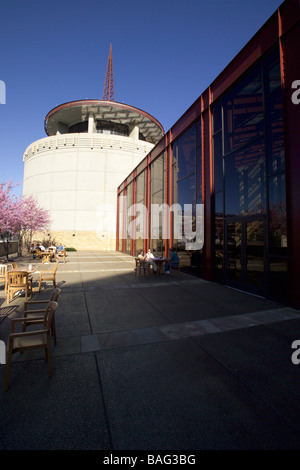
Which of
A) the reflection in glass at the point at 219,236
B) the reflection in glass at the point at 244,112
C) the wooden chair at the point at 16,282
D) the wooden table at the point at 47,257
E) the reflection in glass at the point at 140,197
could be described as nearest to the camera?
the wooden chair at the point at 16,282

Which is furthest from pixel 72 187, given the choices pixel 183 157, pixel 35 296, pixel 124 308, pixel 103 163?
pixel 124 308

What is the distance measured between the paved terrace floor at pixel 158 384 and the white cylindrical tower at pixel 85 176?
28.2 metres

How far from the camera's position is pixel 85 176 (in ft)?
111

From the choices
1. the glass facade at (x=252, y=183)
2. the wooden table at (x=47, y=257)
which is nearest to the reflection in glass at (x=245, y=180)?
the glass facade at (x=252, y=183)

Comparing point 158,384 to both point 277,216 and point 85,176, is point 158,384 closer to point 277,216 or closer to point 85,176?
point 277,216

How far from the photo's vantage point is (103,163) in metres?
34.2

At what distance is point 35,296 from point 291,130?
9.24 m

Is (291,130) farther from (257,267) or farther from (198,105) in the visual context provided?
(198,105)

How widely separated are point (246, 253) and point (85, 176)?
97.0 ft

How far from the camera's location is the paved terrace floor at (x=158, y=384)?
2.31 metres

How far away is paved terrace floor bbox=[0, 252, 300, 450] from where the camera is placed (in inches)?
90.8

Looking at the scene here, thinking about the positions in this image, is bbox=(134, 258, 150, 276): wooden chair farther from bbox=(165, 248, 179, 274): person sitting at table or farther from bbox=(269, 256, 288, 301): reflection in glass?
bbox=(269, 256, 288, 301): reflection in glass

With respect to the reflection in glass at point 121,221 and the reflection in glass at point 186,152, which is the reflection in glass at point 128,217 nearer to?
the reflection in glass at point 121,221

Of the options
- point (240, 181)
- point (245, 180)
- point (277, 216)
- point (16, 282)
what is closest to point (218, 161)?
point (240, 181)
